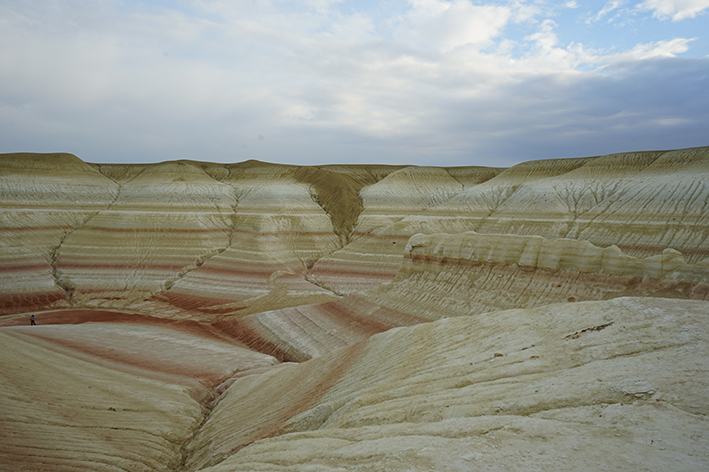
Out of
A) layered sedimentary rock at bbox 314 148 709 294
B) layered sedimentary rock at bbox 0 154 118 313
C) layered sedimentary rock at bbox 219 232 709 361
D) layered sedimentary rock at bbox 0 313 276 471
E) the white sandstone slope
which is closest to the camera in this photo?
the white sandstone slope

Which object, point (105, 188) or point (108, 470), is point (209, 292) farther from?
point (105, 188)

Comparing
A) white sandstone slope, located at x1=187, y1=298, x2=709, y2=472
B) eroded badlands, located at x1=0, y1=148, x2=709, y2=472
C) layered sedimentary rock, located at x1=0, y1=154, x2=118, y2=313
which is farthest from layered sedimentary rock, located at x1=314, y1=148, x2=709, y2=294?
white sandstone slope, located at x1=187, y1=298, x2=709, y2=472

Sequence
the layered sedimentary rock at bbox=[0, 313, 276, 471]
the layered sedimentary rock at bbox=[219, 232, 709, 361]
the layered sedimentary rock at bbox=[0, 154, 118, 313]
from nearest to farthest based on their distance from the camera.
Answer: the layered sedimentary rock at bbox=[0, 313, 276, 471] → the layered sedimentary rock at bbox=[219, 232, 709, 361] → the layered sedimentary rock at bbox=[0, 154, 118, 313]

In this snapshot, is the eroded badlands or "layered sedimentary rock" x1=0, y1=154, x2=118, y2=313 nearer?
the eroded badlands

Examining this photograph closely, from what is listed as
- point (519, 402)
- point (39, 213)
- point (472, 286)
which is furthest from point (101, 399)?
point (39, 213)

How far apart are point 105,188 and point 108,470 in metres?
53.5

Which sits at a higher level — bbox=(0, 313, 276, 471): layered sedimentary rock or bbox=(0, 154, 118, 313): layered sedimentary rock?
bbox=(0, 154, 118, 313): layered sedimentary rock

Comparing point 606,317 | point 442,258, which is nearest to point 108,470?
point 606,317

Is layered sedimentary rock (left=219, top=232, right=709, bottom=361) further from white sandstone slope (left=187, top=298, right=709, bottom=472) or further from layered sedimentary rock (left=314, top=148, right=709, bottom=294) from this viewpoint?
layered sedimentary rock (left=314, top=148, right=709, bottom=294)

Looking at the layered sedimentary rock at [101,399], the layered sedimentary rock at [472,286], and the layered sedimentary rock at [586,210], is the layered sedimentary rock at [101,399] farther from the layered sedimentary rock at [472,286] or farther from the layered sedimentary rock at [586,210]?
the layered sedimentary rock at [586,210]

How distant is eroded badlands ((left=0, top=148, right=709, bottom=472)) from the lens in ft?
16.4

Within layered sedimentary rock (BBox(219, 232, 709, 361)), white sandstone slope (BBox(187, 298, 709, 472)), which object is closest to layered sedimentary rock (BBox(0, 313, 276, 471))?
white sandstone slope (BBox(187, 298, 709, 472))

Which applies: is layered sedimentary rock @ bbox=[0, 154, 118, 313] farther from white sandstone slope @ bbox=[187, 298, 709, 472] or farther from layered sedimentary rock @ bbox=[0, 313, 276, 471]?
white sandstone slope @ bbox=[187, 298, 709, 472]

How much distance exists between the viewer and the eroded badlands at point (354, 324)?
16.4ft
